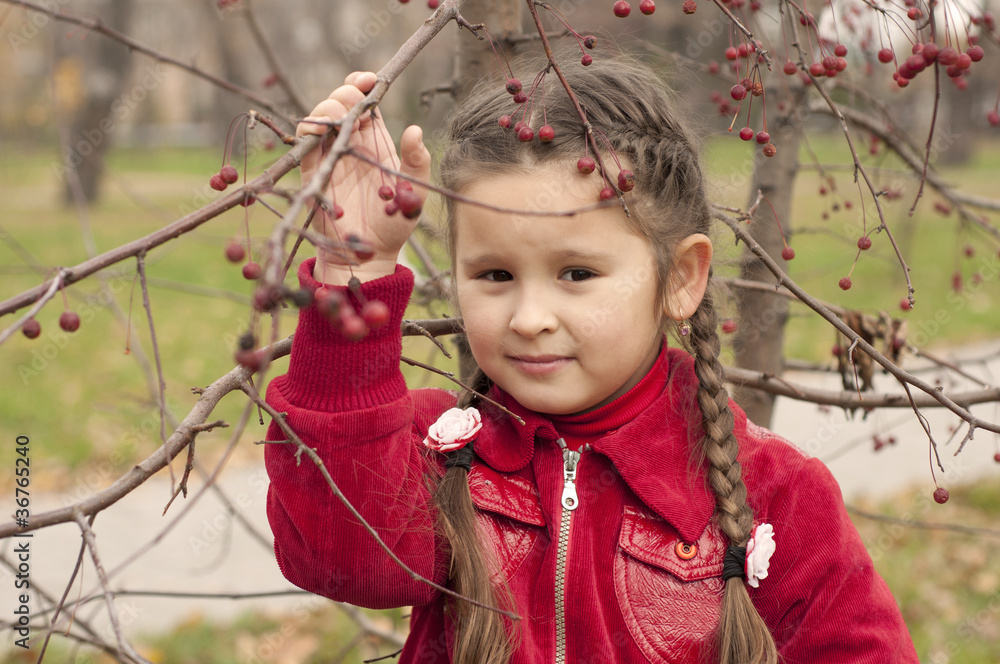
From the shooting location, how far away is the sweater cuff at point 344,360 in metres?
1.25

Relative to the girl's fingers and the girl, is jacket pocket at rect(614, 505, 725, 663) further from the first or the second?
the girl's fingers

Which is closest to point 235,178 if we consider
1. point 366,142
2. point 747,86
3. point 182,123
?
point 366,142

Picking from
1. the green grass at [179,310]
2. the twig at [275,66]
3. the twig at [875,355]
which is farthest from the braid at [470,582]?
the twig at [275,66]

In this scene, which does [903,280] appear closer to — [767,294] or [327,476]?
[767,294]

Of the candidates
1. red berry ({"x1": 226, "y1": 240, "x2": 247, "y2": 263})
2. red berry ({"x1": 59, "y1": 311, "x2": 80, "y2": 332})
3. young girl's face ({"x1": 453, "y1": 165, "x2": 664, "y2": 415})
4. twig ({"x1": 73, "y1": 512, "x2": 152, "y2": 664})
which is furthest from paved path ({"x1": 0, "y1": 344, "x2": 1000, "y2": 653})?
red berry ({"x1": 226, "y1": 240, "x2": 247, "y2": 263})

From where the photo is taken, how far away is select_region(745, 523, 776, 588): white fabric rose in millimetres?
1450

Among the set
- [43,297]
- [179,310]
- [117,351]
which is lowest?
[43,297]

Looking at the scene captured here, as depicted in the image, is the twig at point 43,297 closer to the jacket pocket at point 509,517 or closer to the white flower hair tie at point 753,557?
the jacket pocket at point 509,517

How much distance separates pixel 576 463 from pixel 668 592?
0.85 feet

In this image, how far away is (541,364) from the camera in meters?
1.45

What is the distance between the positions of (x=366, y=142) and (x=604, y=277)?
0.46 meters

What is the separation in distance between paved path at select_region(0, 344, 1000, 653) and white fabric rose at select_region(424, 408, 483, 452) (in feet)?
5.22

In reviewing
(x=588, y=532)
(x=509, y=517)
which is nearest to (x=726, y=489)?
(x=588, y=532)

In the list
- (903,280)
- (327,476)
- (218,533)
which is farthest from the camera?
(903,280)
